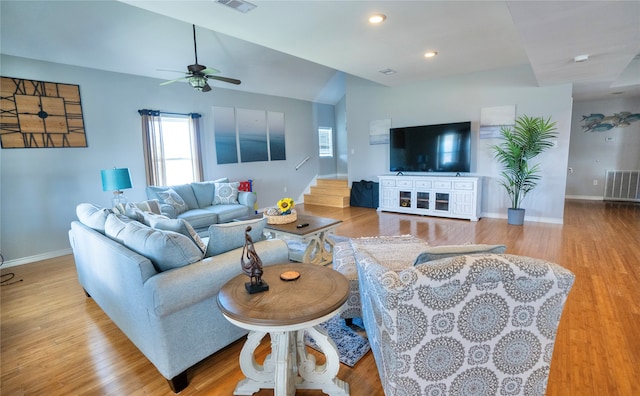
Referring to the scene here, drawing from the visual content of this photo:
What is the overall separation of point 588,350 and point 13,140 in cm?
631

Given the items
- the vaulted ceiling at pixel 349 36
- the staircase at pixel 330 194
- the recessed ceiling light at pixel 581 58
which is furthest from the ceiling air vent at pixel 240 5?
the staircase at pixel 330 194

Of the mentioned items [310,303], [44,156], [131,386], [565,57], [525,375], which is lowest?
[131,386]

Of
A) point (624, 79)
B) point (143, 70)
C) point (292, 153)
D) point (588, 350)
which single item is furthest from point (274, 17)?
point (624, 79)

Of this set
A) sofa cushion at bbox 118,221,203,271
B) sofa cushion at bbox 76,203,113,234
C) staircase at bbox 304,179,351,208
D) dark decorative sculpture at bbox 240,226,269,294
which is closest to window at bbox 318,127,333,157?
staircase at bbox 304,179,351,208

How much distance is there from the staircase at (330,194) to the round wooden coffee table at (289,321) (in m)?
5.51

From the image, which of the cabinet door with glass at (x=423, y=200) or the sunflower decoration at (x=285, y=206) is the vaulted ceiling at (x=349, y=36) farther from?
the cabinet door with glass at (x=423, y=200)

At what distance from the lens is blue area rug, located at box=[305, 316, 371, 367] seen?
1.98 m

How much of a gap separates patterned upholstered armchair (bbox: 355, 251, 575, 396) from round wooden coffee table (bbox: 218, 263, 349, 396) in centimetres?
28

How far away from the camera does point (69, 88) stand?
4.27 meters

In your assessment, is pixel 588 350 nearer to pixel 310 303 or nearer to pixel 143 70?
pixel 310 303

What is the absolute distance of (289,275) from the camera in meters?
1.69

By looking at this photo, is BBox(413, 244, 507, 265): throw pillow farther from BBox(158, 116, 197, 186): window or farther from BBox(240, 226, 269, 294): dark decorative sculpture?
BBox(158, 116, 197, 186): window

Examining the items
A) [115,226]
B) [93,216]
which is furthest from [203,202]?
[115,226]

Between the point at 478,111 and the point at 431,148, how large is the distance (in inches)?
41.1
